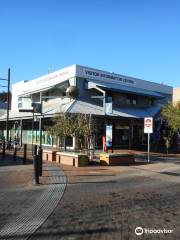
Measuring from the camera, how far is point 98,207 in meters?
8.58

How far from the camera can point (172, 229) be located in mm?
6840

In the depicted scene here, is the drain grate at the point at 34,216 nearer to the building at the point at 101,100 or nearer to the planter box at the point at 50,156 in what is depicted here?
the planter box at the point at 50,156

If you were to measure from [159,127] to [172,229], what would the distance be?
28663 millimetres

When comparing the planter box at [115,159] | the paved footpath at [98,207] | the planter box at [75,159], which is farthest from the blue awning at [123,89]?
the paved footpath at [98,207]

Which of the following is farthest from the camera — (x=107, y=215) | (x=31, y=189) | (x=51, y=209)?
(x=31, y=189)

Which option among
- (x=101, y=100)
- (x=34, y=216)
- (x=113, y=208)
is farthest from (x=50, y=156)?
(x=101, y=100)

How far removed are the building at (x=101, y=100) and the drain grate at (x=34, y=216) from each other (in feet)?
54.9

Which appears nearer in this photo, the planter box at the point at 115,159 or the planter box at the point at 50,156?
the planter box at the point at 115,159

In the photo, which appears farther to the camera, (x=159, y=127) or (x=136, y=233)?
(x=159, y=127)

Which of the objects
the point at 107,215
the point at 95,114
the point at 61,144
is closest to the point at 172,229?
the point at 107,215

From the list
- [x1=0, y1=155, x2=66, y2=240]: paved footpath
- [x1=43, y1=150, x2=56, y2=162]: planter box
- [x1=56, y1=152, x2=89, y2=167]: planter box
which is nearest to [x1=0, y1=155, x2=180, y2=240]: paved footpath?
[x1=0, y1=155, x2=66, y2=240]: paved footpath

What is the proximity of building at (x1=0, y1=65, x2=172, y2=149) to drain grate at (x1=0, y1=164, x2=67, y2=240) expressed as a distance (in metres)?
16.7

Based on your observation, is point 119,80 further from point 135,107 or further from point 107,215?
point 107,215

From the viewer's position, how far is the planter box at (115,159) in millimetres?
18172
